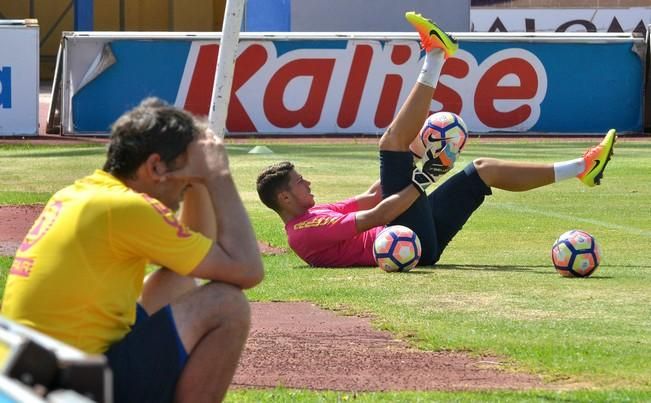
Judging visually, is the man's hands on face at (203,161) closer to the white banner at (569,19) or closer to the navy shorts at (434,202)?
the navy shorts at (434,202)

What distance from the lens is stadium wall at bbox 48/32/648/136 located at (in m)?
26.7

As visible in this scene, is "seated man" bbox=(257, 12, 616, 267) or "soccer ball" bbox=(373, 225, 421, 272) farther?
"seated man" bbox=(257, 12, 616, 267)

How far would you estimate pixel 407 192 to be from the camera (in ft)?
34.5

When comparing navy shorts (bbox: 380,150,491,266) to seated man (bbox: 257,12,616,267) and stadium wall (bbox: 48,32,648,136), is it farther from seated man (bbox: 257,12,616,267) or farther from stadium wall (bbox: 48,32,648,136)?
stadium wall (bbox: 48,32,648,136)

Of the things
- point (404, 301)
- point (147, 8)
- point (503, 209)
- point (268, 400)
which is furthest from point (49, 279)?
point (147, 8)

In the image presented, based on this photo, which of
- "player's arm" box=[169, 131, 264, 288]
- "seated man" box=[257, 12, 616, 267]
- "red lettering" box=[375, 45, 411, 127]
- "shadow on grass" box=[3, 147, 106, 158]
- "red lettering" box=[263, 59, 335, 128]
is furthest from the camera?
"red lettering" box=[375, 45, 411, 127]

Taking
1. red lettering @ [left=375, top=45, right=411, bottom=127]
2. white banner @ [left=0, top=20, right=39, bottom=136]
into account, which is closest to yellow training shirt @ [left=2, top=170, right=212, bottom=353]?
white banner @ [left=0, top=20, right=39, bottom=136]

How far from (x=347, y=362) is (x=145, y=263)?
2.34 metres

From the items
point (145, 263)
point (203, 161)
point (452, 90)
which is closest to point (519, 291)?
point (203, 161)

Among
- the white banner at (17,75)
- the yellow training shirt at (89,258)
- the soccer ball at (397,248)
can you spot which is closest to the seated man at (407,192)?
the soccer ball at (397,248)

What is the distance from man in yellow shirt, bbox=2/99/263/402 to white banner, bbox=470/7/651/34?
4620cm

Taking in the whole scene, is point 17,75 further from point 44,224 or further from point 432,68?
point 44,224

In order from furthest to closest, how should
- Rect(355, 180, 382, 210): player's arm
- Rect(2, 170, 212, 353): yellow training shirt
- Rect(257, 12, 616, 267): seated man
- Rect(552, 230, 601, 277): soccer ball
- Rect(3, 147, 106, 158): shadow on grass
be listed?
1. Rect(3, 147, 106, 158): shadow on grass
2. Rect(355, 180, 382, 210): player's arm
3. Rect(257, 12, 616, 267): seated man
4. Rect(552, 230, 601, 277): soccer ball
5. Rect(2, 170, 212, 353): yellow training shirt

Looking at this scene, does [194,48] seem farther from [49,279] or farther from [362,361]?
[49,279]
